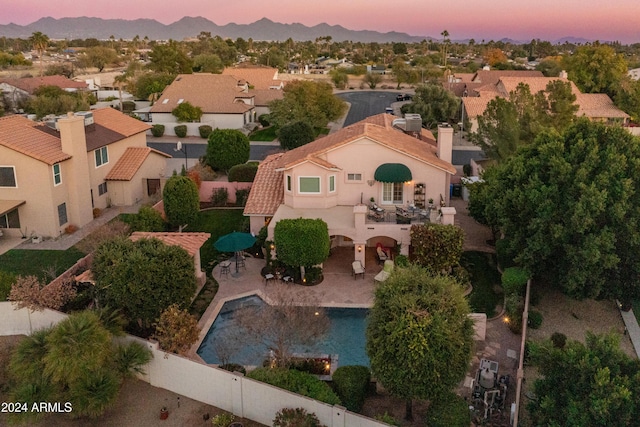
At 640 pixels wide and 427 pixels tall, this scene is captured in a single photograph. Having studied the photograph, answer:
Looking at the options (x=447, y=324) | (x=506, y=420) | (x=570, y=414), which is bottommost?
(x=506, y=420)

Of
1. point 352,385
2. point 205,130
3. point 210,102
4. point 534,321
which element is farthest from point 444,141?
point 210,102

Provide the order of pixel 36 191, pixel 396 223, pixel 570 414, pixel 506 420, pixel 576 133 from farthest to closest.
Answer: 1. pixel 36 191
2. pixel 396 223
3. pixel 576 133
4. pixel 506 420
5. pixel 570 414

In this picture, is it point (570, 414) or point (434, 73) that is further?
point (434, 73)

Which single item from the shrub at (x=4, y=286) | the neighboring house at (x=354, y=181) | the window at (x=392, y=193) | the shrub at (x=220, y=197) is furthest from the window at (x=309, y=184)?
the shrub at (x=4, y=286)

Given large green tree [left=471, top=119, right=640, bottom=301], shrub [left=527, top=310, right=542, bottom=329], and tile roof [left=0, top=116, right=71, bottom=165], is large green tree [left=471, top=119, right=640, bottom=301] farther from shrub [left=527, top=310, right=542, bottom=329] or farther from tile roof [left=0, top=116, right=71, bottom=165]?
tile roof [left=0, top=116, right=71, bottom=165]

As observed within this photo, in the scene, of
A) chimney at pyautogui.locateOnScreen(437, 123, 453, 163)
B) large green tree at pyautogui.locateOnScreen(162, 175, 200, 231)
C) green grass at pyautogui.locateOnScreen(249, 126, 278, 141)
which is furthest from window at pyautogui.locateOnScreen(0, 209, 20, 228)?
green grass at pyautogui.locateOnScreen(249, 126, 278, 141)

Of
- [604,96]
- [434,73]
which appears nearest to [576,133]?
[604,96]

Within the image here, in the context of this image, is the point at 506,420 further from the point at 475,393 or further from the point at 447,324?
the point at 447,324
